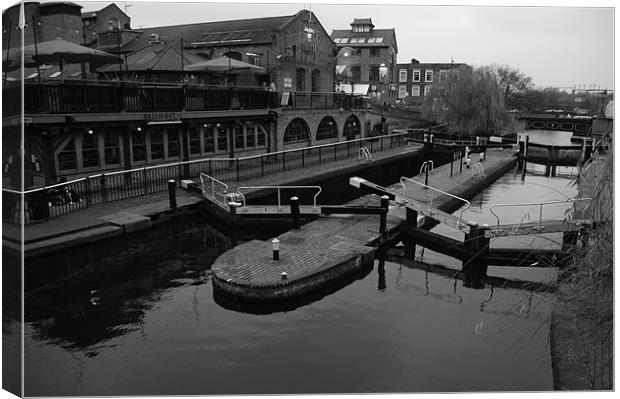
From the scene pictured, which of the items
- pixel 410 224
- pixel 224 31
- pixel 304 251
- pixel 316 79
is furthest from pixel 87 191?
pixel 316 79

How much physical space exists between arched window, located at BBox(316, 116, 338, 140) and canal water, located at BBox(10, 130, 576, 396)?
19544mm

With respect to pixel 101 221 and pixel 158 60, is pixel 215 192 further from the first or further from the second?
pixel 158 60

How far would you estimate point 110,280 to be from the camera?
10797 mm

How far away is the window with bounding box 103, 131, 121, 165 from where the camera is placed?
1778 cm

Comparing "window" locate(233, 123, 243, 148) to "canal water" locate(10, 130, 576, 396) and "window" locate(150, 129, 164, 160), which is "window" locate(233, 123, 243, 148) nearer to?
"window" locate(150, 129, 164, 160)

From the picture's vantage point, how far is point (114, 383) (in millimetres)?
7094

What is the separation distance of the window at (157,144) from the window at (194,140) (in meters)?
1.36

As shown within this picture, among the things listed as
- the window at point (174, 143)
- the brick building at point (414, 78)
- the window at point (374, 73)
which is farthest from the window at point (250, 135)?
the brick building at point (414, 78)

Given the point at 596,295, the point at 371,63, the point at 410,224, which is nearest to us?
the point at 596,295

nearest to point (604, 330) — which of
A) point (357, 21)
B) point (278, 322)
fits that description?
point (278, 322)

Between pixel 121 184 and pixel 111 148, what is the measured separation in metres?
1.97

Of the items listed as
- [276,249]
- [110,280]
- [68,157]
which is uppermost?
[68,157]

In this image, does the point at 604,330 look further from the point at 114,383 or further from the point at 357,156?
the point at 357,156

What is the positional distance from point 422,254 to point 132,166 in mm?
11202
